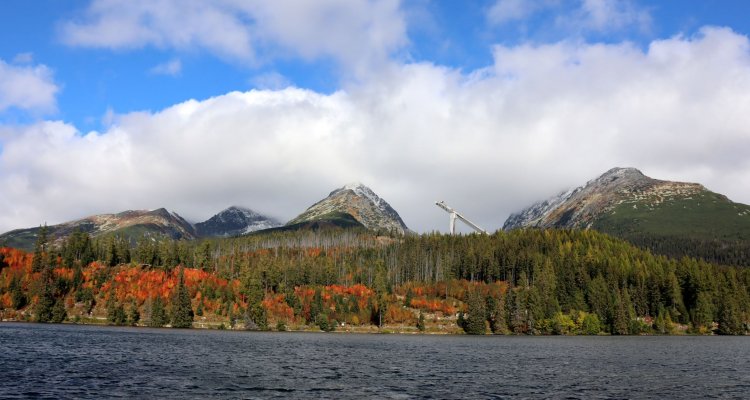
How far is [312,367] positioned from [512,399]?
34.3 m

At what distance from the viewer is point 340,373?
2945 inches

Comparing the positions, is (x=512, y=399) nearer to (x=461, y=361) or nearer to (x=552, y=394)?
(x=552, y=394)

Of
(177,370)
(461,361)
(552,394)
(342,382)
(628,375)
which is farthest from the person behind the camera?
(461,361)

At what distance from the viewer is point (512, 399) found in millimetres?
56031

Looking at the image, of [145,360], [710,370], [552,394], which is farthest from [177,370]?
[710,370]

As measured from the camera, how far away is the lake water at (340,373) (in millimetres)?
→ 57500

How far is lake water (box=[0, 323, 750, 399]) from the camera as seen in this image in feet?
189

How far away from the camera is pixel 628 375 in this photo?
80.2m

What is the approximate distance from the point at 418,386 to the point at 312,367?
74.1 feet

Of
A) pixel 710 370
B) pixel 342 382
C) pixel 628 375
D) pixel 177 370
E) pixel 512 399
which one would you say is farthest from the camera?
pixel 710 370

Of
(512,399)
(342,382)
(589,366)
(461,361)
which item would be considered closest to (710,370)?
(589,366)

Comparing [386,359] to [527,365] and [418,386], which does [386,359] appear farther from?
[418,386]

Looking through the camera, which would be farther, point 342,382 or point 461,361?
point 461,361

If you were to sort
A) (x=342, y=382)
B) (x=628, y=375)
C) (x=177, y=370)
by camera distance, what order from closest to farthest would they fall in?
1. (x=342, y=382)
2. (x=177, y=370)
3. (x=628, y=375)
